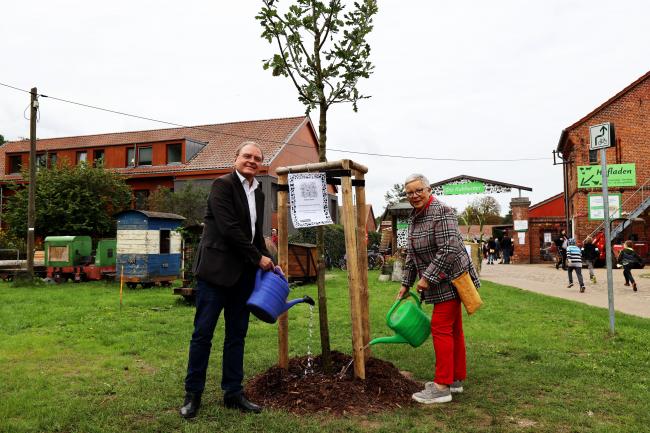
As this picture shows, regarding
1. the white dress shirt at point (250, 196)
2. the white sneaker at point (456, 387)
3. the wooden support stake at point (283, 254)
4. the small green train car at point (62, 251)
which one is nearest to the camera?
the white dress shirt at point (250, 196)

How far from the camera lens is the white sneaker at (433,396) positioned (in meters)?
4.18

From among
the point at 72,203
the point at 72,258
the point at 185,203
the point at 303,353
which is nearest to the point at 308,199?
the point at 303,353

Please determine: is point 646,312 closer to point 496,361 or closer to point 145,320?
point 496,361

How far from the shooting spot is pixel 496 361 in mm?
5652

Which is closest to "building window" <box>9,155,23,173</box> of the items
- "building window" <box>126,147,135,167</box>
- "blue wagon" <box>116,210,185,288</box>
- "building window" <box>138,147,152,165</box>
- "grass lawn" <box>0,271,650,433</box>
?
"building window" <box>126,147,135,167</box>

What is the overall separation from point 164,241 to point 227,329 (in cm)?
1269

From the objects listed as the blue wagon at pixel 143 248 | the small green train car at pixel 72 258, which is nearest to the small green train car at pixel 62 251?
the small green train car at pixel 72 258

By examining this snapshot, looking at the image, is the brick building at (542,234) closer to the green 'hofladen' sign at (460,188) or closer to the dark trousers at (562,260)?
the dark trousers at (562,260)

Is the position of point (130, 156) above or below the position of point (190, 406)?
above

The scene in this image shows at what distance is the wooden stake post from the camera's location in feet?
14.3

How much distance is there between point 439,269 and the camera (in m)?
4.22

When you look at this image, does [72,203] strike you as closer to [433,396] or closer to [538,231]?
[433,396]

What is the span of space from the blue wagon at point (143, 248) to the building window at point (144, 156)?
56.1 ft

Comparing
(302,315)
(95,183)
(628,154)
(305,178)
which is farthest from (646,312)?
(95,183)
